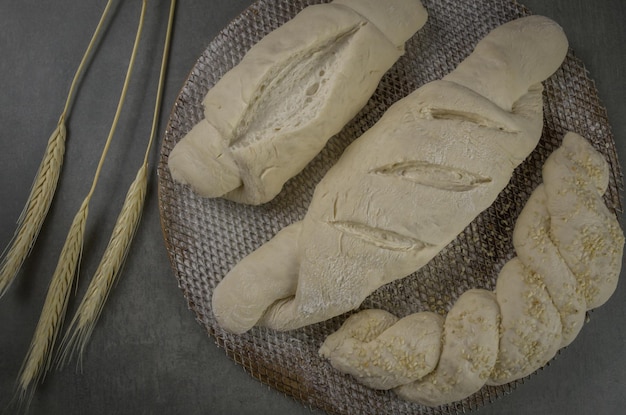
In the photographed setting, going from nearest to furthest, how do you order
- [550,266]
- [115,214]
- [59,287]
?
[550,266]
[59,287]
[115,214]

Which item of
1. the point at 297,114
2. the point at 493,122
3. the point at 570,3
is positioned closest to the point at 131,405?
the point at 297,114

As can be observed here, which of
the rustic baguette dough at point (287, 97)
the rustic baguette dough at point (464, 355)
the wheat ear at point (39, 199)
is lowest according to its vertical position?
the rustic baguette dough at point (464, 355)

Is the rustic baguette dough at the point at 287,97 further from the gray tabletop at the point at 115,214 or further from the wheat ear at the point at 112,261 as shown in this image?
the gray tabletop at the point at 115,214

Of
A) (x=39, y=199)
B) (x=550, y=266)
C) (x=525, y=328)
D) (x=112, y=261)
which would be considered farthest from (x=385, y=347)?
(x=39, y=199)

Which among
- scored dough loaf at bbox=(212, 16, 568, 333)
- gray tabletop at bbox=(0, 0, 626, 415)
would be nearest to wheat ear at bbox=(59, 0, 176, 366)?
gray tabletop at bbox=(0, 0, 626, 415)

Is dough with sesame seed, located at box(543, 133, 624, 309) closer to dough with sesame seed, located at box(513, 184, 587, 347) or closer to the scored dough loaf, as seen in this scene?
dough with sesame seed, located at box(513, 184, 587, 347)

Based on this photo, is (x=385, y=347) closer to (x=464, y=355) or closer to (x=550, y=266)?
(x=464, y=355)

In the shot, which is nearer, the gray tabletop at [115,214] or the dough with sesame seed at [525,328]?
the dough with sesame seed at [525,328]

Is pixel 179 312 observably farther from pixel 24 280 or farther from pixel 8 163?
pixel 8 163

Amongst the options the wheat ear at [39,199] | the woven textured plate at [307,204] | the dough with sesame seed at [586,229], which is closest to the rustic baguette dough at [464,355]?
the woven textured plate at [307,204]
